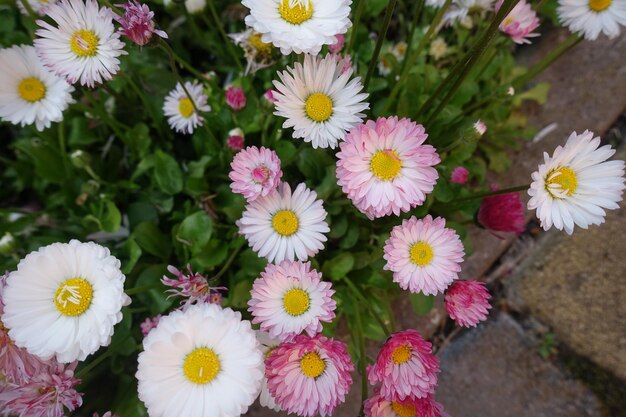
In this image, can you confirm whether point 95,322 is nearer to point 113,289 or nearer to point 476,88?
point 113,289

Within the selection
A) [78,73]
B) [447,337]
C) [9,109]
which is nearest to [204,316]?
[78,73]

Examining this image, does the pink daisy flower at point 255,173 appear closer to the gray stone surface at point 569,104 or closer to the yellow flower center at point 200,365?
the yellow flower center at point 200,365

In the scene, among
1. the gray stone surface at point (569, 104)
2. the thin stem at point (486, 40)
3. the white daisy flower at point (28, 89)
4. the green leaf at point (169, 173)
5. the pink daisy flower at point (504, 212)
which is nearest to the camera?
the thin stem at point (486, 40)

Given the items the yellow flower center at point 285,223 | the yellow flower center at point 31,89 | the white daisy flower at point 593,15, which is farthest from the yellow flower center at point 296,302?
the white daisy flower at point 593,15

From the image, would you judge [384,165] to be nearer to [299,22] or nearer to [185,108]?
[299,22]

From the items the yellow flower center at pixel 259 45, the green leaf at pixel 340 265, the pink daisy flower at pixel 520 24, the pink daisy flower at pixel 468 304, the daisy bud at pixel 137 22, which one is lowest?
the pink daisy flower at pixel 468 304

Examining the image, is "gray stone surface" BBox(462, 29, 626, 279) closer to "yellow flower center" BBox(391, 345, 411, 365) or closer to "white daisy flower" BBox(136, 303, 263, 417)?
"yellow flower center" BBox(391, 345, 411, 365)

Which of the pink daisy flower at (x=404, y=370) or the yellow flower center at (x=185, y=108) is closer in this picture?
the pink daisy flower at (x=404, y=370)
